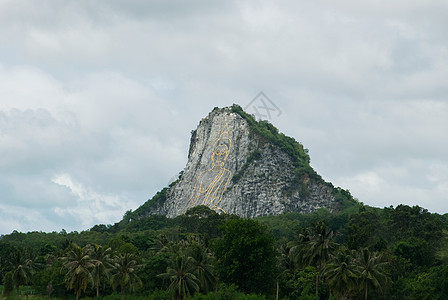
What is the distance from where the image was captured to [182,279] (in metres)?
93.0

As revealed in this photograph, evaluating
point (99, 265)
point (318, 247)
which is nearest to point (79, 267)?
point (99, 265)

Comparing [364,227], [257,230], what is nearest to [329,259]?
[257,230]

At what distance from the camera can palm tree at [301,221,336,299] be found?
99.2 meters

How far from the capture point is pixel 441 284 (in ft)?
327

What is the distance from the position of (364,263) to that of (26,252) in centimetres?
6843

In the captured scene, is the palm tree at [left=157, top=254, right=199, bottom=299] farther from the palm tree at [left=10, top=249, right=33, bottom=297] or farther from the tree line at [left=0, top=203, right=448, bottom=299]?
the palm tree at [left=10, top=249, right=33, bottom=297]

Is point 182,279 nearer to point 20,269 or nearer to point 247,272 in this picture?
point 247,272

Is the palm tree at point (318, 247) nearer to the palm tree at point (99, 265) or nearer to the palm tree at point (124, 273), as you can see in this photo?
the palm tree at point (124, 273)

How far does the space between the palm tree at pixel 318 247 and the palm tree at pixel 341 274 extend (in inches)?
119

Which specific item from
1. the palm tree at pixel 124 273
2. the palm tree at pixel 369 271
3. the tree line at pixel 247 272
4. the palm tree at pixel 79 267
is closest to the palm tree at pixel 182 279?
the tree line at pixel 247 272

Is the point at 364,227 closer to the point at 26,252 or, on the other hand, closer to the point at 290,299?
the point at 290,299

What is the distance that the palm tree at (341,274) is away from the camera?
9325 centimetres

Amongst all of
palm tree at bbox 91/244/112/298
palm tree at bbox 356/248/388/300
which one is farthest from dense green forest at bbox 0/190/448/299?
palm tree at bbox 91/244/112/298

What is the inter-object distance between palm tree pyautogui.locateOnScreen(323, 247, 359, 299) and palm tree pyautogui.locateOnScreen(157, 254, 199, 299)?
1784 cm
